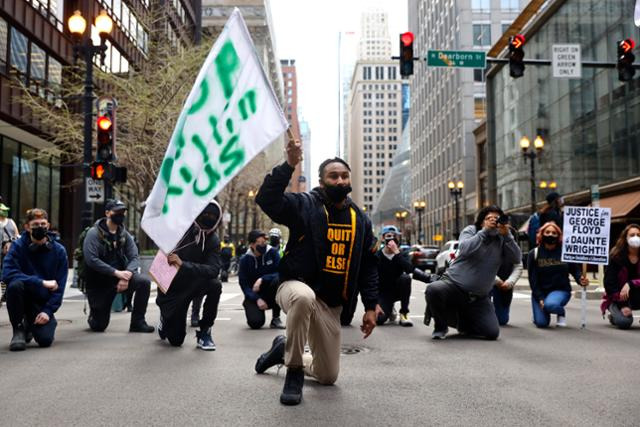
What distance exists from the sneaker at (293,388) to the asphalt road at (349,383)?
0.09m

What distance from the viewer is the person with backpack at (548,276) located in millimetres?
9812

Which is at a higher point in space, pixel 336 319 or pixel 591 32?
pixel 591 32

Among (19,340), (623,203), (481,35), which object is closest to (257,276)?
(19,340)

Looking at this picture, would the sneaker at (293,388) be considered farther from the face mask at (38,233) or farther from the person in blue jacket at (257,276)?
the person in blue jacket at (257,276)

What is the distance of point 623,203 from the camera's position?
27781mm

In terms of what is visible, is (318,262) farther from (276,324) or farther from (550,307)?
(550,307)

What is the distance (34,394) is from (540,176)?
39.2m

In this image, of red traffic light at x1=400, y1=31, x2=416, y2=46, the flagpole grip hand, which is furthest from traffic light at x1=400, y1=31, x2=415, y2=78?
the flagpole grip hand

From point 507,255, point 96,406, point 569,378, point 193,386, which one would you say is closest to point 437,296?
point 507,255

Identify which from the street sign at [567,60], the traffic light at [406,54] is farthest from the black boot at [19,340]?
the street sign at [567,60]

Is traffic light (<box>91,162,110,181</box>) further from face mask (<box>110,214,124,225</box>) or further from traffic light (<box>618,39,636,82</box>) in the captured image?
traffic light (<box>618,39,636,82</box>)

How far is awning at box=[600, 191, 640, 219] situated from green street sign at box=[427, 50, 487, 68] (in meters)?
12.9

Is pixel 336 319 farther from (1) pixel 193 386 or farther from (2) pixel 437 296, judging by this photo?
(2) pixel 437 296

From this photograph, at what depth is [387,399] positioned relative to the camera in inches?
198
